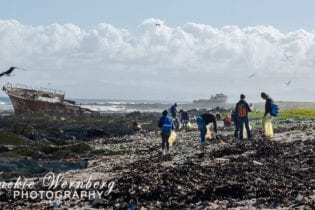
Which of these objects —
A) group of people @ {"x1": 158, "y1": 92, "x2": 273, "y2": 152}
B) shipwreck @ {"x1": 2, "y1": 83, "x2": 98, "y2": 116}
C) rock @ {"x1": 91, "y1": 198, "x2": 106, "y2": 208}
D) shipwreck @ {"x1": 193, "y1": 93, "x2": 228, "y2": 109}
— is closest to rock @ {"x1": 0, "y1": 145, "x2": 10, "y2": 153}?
group of people @ {"x1": 158, "y1": 92, "x2": 273, "y2": 152}

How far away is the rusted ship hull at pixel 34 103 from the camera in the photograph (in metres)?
65.8

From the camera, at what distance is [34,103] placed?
67.2 meters

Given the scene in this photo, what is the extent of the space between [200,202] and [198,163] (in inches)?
234

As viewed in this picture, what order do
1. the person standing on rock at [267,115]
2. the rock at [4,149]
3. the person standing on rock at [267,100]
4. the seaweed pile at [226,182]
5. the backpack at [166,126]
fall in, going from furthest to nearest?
the rock at [4,149], the person standing on rock at [267,115], the person standing on rock at [267,100], the backpack at [166,126], the seaweed pile at [226,182]

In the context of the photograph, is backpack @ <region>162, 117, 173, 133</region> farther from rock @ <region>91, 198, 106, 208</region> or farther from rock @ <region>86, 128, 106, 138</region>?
rock @ <region>86, 128, 106, 138</region>

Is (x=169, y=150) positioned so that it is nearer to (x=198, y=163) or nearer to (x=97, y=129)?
(x=198, y=163)

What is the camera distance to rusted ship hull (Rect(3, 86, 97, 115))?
2589 inches

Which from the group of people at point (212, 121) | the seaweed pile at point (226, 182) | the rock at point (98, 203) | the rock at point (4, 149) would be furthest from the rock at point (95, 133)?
the rock at point (98, 203)

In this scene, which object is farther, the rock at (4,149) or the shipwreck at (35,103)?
the shipwreck at (35,103)

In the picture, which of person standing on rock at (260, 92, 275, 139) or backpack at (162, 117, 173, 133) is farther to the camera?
person standing on rock at (260, 92, 275, 139)

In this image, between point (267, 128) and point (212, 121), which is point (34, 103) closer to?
point (267, 128)

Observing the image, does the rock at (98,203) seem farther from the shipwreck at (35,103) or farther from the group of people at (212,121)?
the shipwreck at (35,103)

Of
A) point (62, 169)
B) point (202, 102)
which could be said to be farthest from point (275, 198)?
point (202, 102)

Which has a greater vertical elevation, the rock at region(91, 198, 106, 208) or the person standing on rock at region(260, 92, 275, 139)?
the person standing on rock at region(260, 92, 275, 139)
